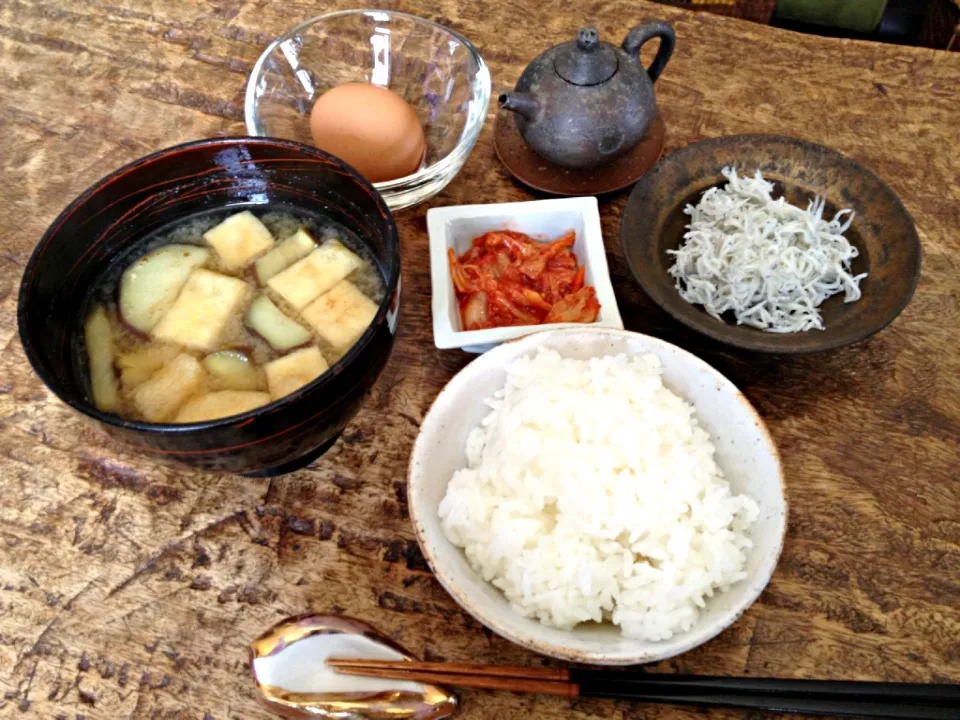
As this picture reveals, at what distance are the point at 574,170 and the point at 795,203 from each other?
1.79ft

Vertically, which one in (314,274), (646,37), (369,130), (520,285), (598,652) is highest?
(646,37)

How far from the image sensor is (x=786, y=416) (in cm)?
152

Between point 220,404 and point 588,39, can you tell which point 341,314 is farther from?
point 588,39

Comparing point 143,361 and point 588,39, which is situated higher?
point 588,39

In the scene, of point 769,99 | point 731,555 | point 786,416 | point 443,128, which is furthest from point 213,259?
point 769,99

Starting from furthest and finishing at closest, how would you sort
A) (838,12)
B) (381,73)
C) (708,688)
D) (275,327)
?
(838,12) < (381,73) < (275,327) < (708,688)

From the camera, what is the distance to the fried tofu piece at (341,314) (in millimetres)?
1323

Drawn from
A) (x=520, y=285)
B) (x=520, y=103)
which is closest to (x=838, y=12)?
(x=520, y=103)

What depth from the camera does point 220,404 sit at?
4.03 ft

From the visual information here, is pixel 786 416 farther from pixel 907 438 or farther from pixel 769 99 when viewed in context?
pixel 769 99

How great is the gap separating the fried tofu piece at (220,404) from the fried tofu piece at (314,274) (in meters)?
0.22

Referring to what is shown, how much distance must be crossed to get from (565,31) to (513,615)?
1764mm

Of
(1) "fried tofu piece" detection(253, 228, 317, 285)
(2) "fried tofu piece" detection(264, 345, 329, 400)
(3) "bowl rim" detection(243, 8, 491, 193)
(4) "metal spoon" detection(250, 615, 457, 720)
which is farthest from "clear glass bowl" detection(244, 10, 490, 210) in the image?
(4) "metal spoon" detection(250, 615, 457, 720)

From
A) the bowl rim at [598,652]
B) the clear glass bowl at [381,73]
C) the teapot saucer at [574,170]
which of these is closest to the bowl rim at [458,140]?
the clear glass bowl at [381,73]
